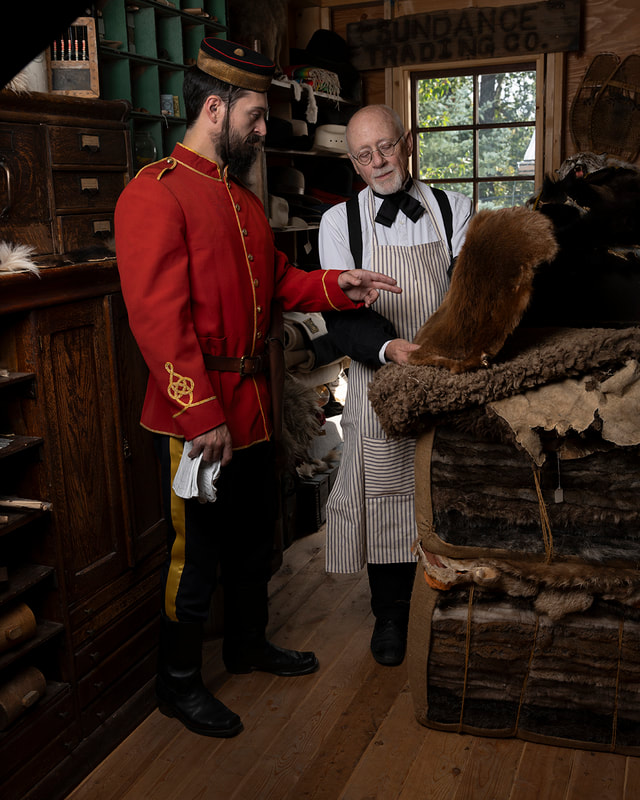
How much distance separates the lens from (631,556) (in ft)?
6.45

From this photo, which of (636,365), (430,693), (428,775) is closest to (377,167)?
(636,365)

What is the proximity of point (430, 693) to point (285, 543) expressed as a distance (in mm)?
1432

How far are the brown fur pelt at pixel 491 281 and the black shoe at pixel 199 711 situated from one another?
3.87ft

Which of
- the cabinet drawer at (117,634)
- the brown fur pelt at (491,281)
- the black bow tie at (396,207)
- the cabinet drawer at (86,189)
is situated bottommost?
the cabinet drawer at (117,634)

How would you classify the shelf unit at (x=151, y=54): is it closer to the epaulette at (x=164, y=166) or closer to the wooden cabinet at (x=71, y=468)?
the wooden cabinet at (x=71, y=468)

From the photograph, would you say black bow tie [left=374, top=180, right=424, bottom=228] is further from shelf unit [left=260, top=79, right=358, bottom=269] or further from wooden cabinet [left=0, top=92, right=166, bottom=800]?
shelf unit [left=260, top=79, right=358, bottom=269]

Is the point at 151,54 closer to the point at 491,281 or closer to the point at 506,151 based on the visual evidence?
the point at 491,281

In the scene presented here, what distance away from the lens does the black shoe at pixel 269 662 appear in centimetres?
256

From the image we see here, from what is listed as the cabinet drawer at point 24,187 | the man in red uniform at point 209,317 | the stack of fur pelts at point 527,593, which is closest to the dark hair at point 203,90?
the man in red uniform at point 209,317

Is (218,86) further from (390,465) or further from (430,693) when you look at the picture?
(430,693)

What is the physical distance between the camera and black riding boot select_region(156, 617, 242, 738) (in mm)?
2268

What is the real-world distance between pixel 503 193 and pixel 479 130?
403 mm

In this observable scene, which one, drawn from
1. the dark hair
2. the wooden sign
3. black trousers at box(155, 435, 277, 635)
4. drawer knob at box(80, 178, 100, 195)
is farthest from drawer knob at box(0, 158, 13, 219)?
the wooden sign

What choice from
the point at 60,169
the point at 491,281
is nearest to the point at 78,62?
the point at 60,169
